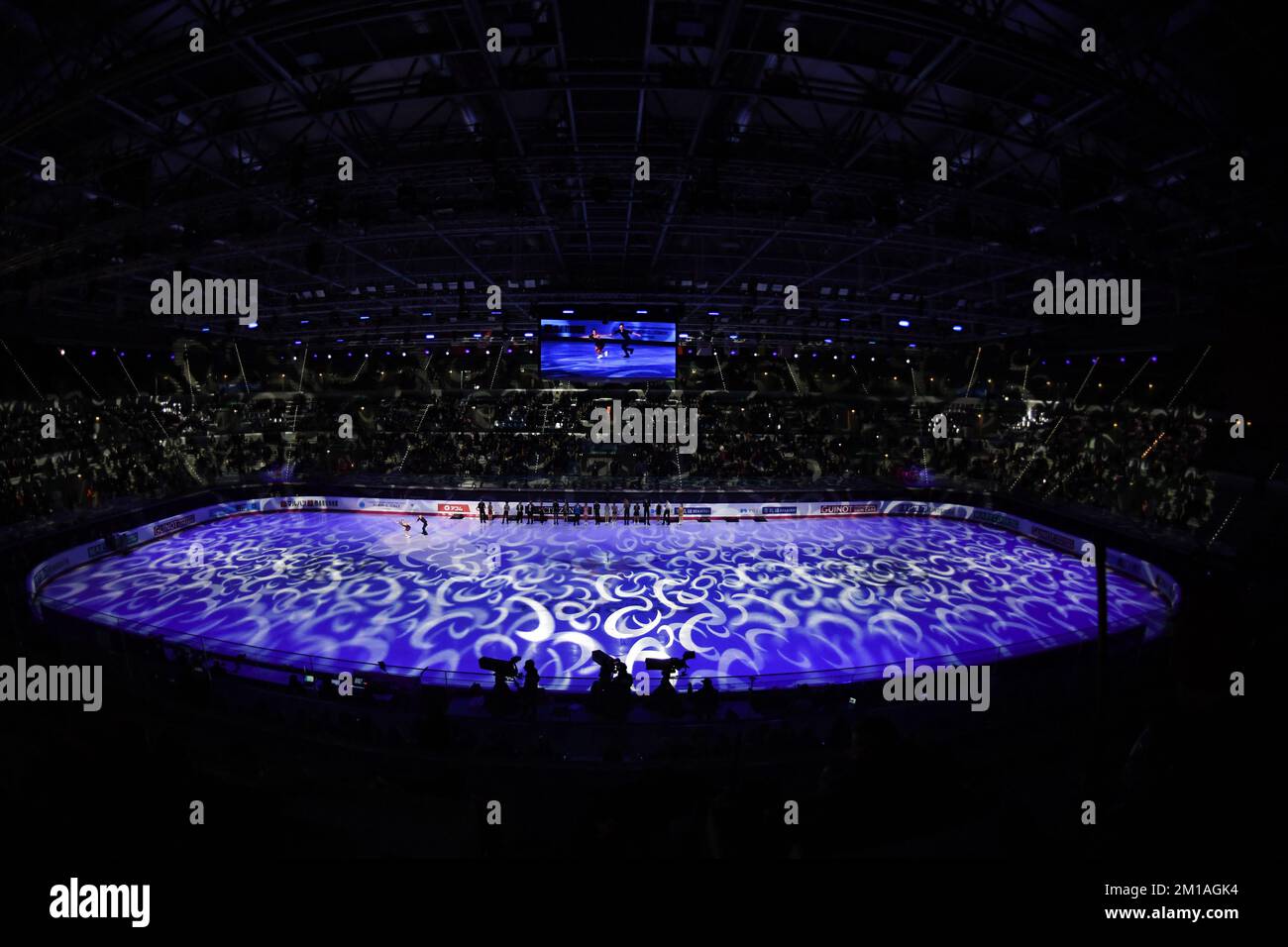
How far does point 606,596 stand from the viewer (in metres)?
13.8

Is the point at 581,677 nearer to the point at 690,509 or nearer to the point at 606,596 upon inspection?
A: the point at 606,596

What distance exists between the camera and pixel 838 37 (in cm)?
741

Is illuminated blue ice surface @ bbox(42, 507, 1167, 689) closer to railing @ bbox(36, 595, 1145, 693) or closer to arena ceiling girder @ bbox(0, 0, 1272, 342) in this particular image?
railing @ bbox(36, 595, 1145, 693)

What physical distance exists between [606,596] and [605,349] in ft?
27.1

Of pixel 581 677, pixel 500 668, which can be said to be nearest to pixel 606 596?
pixel 581 677

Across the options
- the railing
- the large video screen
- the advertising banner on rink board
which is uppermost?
the large video screen

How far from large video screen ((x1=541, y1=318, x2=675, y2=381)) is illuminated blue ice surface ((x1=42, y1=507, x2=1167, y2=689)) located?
6.36m

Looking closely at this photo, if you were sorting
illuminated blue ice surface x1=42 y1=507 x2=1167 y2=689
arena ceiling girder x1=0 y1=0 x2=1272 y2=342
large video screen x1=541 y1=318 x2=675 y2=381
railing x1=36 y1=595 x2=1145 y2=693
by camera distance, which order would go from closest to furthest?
1. arena ceiling girder x1=0 y1=0 x2=1272 y2=342
2. railing x1=36 y1=595 x2=1145 y2=693
3. illuminated blue ice surface x1=42 y1=507 x2=1167 y2=689
4. large video screen x1=541 y1=318 x2=675 y2=381

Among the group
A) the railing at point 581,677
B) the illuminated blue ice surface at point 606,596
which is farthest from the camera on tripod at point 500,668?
→ the illuminated blue ice surface at point 606,596

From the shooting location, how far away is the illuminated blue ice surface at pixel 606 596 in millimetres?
10867

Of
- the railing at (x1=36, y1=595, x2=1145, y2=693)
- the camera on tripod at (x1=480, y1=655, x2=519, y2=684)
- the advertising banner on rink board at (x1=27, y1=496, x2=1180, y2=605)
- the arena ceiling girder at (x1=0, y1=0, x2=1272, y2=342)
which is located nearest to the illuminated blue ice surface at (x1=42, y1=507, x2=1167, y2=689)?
the railing at (x1=36, y1=595, x2=1145, y2=693)

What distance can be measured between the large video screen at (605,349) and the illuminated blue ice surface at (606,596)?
636 cm

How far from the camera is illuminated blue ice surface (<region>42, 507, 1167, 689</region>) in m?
10.9
